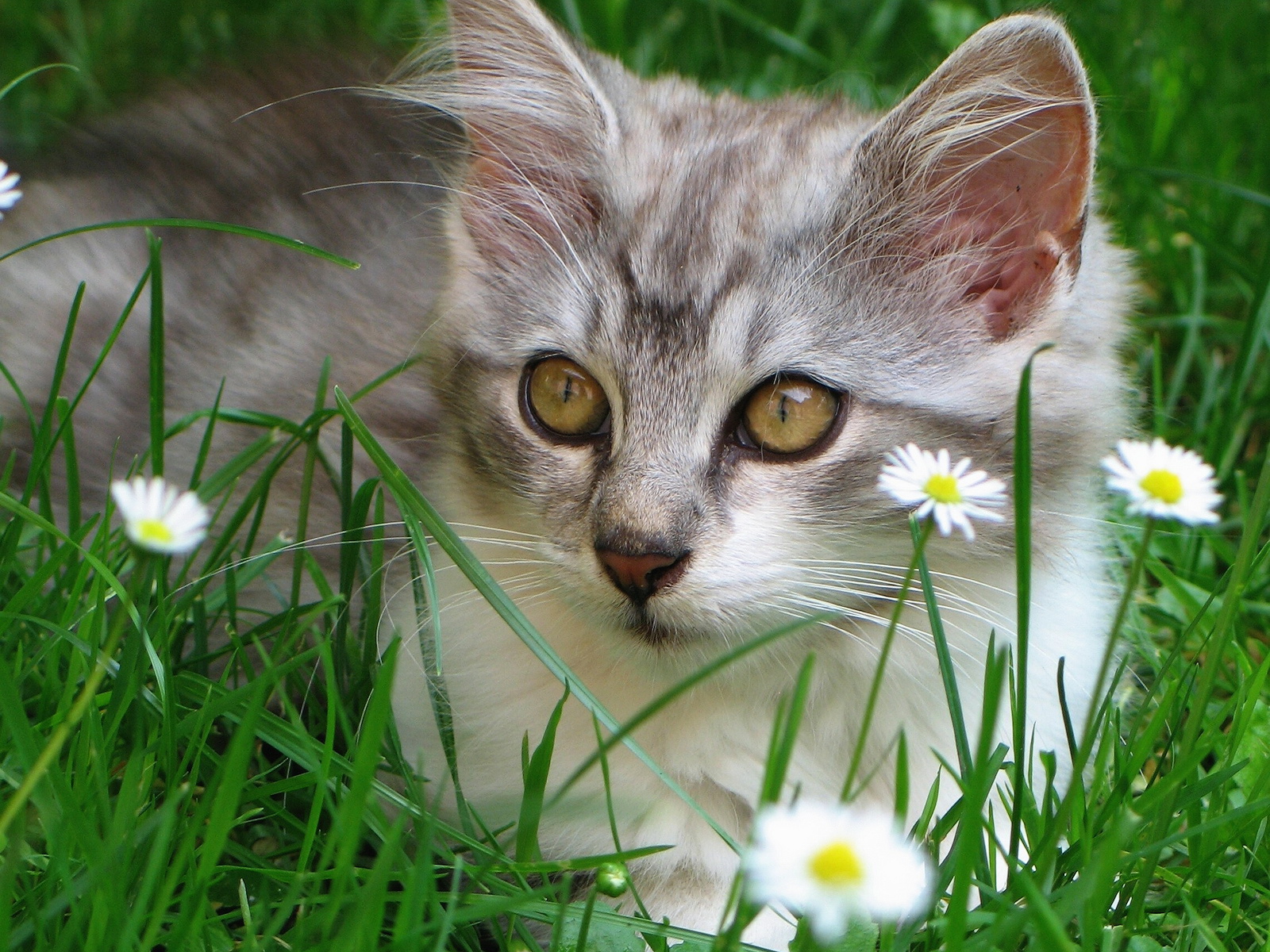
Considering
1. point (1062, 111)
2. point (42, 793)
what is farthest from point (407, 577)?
point (1062, 111)

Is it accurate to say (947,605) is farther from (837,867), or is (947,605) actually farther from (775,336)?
(837,867)

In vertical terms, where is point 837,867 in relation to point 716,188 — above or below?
below

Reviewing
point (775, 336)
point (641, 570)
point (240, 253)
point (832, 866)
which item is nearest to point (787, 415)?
point (775, 336)

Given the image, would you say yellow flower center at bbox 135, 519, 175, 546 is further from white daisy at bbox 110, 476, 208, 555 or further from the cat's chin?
the cat's chin

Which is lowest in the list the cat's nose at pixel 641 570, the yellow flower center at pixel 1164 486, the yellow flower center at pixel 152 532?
the yellow flower center at pixel 152 532

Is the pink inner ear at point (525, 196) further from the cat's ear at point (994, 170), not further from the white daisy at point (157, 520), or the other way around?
the white daisy at point (157, 520)

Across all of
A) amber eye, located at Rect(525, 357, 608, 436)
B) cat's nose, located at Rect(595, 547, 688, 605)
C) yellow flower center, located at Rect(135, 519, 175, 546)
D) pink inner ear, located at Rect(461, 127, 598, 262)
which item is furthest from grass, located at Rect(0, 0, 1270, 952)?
pink inner ear, located at Rect(461, 127, 598, 262)

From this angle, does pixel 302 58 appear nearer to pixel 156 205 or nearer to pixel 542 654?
pixel 156 205

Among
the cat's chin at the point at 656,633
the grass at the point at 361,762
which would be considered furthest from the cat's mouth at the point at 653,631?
the grass at the point at 361,762
